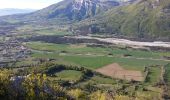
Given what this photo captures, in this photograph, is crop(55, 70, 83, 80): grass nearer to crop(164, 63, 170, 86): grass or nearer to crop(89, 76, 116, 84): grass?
crop(89, 76, 116, 84): grass

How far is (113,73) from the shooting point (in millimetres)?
182875

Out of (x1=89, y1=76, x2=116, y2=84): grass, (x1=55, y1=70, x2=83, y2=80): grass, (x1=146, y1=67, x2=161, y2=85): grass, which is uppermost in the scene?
(x1=55, y1=70, x2=83, y2=80): grass

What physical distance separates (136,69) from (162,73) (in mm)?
14846

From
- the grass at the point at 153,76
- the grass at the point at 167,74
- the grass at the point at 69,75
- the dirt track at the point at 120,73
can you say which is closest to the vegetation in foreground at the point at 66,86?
the grass at the point at 69,75

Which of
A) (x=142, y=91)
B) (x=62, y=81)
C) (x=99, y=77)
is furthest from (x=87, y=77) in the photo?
(x=142, y=91)

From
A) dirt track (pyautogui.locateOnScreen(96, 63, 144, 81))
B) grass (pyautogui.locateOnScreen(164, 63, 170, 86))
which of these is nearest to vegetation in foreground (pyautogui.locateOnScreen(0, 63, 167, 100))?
dirt track (pyautogui.locateOnScreen(96, 63, 144, 81))

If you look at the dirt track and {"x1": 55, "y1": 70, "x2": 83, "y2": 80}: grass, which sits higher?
{"x1": 55, "y1": 70, "x2": 83, "y2": 80}: grass

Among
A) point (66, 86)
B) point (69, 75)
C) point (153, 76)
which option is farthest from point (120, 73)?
point (66, 86)

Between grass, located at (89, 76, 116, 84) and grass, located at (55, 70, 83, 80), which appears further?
grass, located at (55, 70, 83, 80)

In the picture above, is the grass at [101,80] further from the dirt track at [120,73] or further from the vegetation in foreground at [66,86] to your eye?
the dirt track at [120,73]

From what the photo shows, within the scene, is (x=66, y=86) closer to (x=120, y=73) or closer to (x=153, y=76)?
(x=120, y=73)

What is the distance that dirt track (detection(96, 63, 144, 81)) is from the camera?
175 metres

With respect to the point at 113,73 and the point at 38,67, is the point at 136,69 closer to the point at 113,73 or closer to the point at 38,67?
the point at 113,73

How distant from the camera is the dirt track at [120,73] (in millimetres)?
175000
